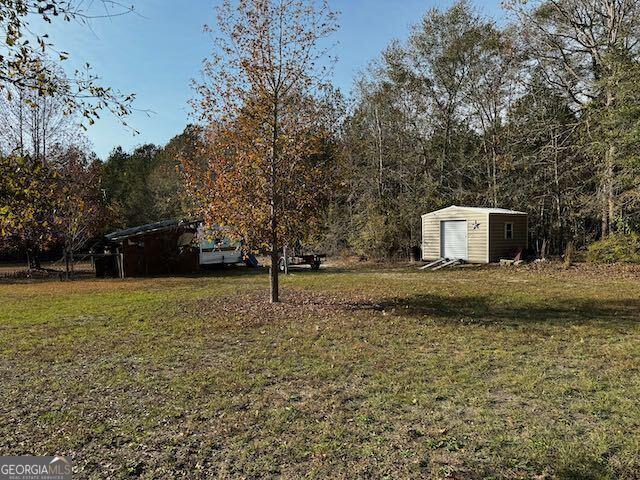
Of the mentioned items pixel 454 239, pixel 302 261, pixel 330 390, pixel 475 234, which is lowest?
pixel 330 390

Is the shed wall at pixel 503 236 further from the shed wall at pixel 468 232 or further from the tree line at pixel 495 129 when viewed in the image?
the tree line at pixel 495 129

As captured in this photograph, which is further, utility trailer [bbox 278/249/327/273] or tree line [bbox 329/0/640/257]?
utility trailer [bbox 278/249/327/273]

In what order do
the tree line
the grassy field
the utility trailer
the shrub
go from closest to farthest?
the grassy field < the shrub < the tree line < the utility trailer

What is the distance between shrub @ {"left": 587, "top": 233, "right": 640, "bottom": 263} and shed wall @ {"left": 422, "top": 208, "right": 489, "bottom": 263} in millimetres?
4032

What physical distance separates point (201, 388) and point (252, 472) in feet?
6.09

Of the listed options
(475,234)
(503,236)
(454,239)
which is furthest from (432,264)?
(503,236)

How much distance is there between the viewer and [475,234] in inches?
766

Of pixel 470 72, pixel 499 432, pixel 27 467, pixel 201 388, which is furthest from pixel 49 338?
pixel 470 72

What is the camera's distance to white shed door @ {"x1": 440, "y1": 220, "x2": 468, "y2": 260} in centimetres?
2006

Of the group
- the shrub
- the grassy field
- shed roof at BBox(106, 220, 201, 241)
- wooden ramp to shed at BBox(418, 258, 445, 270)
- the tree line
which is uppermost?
the tree line

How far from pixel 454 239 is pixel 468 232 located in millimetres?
875

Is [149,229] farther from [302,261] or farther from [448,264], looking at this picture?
[448,264]

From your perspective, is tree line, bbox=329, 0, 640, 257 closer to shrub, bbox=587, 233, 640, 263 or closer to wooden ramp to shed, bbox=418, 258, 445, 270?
shrub, bbox=587, 233, 640, 263

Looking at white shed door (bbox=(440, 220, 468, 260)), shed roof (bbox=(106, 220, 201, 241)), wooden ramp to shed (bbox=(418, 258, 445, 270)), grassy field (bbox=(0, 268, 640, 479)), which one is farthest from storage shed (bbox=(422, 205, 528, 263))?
shed roof (bbox=(106, 220, 201, 241))
